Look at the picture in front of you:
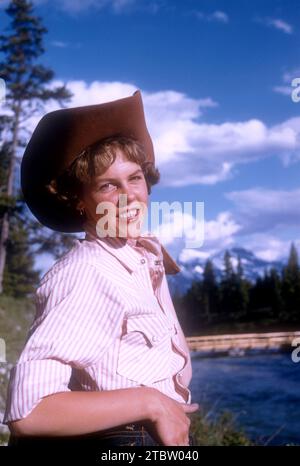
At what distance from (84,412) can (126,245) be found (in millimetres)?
432

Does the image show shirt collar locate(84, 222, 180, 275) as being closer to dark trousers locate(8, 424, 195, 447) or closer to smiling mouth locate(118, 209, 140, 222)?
smiling mouth locate(118, 209, 140, 222)

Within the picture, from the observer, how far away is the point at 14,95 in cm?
1117

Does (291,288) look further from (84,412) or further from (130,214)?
(84,412)

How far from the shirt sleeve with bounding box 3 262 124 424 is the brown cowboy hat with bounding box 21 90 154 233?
376 mm

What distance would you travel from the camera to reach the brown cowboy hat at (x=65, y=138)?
1278 millimetres

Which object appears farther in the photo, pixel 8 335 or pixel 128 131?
pixel 8 335

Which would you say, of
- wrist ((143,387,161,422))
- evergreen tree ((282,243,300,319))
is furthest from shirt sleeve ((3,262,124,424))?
evergreen tree ((282,243,300,319))

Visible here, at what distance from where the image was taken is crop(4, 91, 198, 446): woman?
0.95 meters

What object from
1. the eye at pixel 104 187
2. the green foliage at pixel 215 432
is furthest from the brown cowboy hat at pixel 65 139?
the green foliage at pixel 215 432

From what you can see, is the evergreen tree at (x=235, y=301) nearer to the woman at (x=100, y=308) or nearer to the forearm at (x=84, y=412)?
the woman at (x=100, y=308)

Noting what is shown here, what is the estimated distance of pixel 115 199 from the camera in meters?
1.25

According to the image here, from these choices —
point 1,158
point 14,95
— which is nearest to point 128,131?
point 14,95

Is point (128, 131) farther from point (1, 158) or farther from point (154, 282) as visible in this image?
point (1, 158)

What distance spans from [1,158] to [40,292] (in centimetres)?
1289
